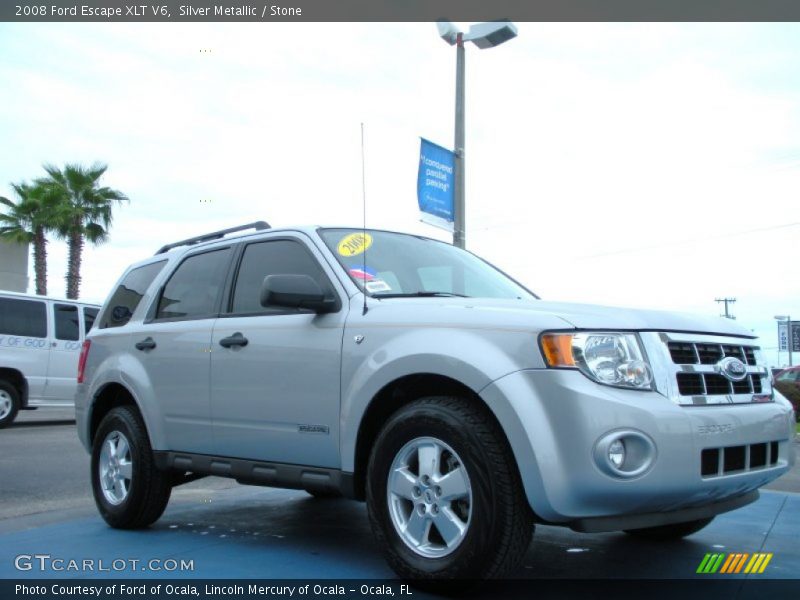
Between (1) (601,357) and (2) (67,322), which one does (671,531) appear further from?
(2) (67,322)

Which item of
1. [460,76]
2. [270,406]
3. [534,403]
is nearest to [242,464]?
[270,406]

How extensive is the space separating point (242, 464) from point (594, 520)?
2.13m

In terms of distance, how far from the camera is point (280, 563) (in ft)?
14.6

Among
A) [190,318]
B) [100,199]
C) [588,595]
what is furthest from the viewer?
[100,199]

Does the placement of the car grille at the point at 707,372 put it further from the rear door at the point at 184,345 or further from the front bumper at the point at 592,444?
the rear door at the point at 184,345

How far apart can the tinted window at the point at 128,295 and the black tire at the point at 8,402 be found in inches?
327

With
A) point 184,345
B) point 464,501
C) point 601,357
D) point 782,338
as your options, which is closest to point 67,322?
point 184,345

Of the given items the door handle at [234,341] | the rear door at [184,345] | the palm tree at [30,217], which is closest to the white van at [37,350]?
the rear door at [184,345]

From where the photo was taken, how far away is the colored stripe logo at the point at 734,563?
4.30 metres

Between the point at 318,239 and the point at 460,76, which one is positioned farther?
the point at 460,76

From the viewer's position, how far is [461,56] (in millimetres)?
11422

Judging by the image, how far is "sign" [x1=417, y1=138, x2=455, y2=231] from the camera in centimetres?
1064

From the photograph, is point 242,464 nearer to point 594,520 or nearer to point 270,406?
point 270,406

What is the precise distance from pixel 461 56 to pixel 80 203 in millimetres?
22334
